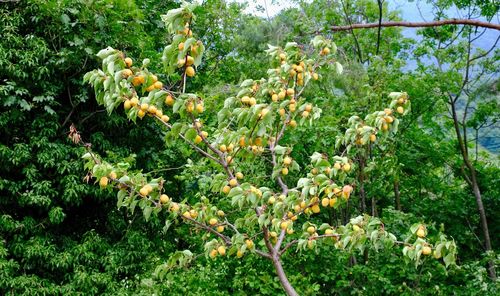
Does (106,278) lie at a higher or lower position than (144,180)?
lower

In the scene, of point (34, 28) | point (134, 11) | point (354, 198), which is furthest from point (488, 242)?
point (34, 28)

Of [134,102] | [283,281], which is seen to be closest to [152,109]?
[134,102]

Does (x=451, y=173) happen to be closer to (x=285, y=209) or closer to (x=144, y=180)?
(x=285, y=209)

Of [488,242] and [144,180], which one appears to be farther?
[488,242]

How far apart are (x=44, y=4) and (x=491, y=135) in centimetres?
569

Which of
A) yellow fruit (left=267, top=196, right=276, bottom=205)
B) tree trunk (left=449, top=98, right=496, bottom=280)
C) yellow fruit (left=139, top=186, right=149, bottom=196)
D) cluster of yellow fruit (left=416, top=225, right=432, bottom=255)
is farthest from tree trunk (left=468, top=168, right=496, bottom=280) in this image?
yellow fruit (left=139, top=186, right=149, bottom=196)

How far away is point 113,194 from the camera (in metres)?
5.13

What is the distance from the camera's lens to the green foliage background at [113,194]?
418 cm

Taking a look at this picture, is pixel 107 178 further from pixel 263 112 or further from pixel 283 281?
pixel 283 281

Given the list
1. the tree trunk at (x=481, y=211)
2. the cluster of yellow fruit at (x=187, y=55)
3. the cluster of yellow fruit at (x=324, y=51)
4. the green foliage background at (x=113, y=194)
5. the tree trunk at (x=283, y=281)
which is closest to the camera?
the cluster of yellow fruit at (x=187, y=55)

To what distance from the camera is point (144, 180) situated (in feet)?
7.00

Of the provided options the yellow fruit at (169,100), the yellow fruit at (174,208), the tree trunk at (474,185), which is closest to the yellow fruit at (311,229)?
the yellow fruit at (174,208)

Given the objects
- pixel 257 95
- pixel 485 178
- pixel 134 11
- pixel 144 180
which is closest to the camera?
pixel 144 180

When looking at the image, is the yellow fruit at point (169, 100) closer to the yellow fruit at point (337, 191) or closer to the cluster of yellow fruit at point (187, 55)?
the cluster of yellow fruit at point (187, 55)
